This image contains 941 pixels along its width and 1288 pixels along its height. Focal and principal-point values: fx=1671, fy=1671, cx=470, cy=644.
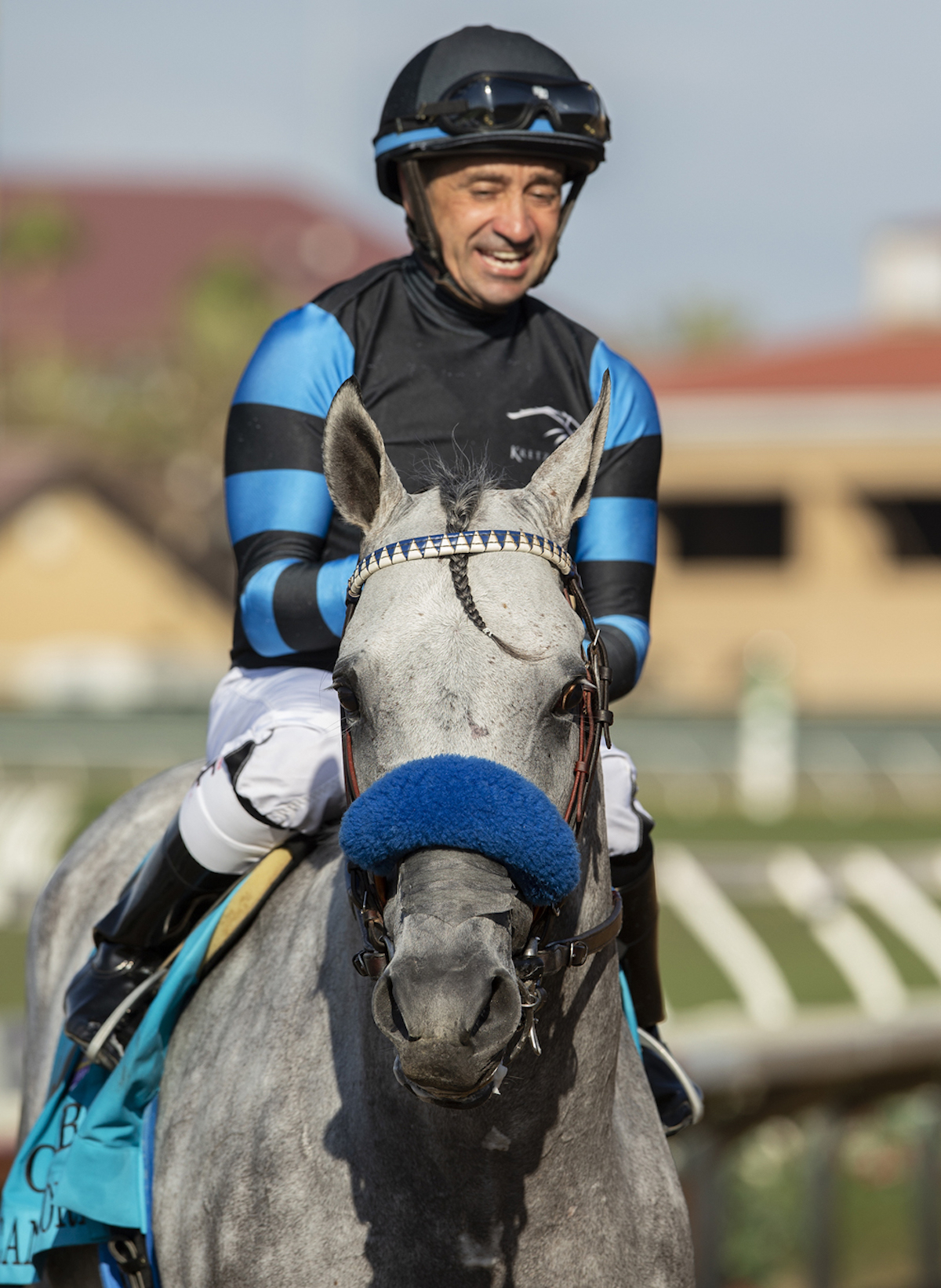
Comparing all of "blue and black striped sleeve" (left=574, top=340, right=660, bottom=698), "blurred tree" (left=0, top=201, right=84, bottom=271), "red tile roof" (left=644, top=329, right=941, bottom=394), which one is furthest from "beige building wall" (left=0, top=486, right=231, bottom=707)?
"blue and black striped sleeve" (left=574, top=340, right=660, bottom=698)

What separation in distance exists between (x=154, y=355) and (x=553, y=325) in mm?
69296

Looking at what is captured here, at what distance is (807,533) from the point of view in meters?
35.3

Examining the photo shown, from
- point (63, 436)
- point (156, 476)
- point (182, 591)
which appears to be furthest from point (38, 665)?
point (63, 436)

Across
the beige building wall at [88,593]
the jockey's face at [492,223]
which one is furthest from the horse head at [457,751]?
the beige building wall at [88,593]

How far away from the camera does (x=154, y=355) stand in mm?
70562

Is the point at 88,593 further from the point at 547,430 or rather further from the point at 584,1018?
the point at 584,1018

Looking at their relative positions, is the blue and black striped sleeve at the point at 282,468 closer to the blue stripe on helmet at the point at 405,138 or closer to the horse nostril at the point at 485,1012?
the blue stripe on helmet at the point at 405,138

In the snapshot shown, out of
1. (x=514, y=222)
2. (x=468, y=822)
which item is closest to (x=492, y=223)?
(x=514, y=222)

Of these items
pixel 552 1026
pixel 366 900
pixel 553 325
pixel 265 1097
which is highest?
pixel 553 325

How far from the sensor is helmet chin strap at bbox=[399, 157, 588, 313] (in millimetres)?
3467

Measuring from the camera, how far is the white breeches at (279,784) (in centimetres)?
318

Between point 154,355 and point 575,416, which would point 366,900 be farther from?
point 154,355

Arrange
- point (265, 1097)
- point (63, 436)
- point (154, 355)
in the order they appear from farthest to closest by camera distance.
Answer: point (154, 355), point (63, 436), point (265, 1097)

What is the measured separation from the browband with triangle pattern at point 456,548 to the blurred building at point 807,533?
30708 mm
